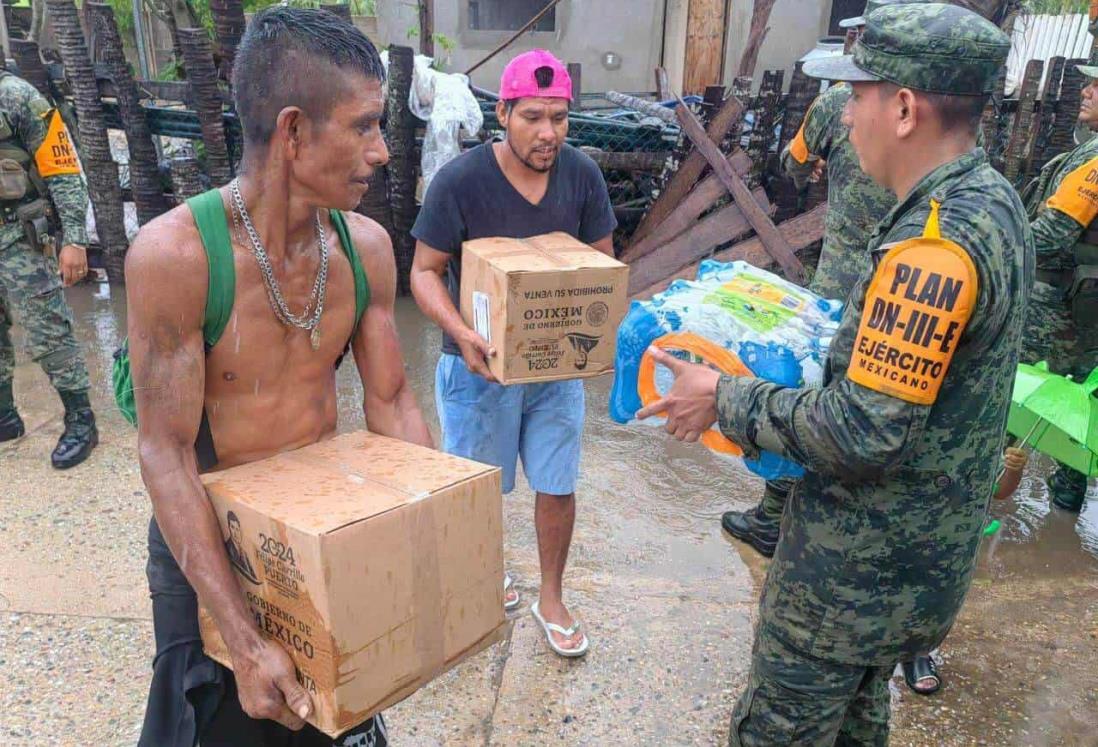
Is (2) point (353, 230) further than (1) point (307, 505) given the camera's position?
Yes

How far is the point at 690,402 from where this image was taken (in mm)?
1846

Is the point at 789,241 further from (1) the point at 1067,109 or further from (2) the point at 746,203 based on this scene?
(1) the point at 1067,109

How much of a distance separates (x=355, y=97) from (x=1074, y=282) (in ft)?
11.5

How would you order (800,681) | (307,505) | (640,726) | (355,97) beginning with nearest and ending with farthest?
(307,505)
(355,97)
(800,681)
(640,726)

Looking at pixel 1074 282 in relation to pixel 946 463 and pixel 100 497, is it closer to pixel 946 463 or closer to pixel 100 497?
pixel 946 463

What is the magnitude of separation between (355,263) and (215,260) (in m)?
0.37

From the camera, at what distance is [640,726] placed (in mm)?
2697

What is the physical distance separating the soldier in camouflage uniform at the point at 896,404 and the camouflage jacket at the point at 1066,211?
7.56ft

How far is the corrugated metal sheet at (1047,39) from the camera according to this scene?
10914 mm

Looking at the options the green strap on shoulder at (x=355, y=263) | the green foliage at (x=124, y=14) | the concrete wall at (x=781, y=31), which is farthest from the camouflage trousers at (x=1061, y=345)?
the green foliage at (x=124, y=14)

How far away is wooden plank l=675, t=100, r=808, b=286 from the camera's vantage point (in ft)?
19.4

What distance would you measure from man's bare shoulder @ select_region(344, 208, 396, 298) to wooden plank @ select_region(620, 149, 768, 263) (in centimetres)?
430

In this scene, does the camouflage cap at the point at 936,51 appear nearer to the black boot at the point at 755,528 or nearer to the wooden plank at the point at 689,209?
the black boot at the point at 755,528

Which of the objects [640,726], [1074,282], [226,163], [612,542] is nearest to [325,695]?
[640,726]
